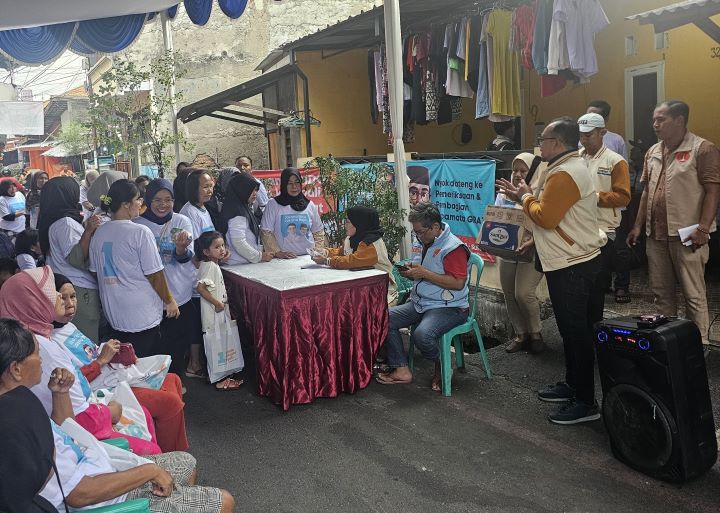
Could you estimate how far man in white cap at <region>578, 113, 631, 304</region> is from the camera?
461cm

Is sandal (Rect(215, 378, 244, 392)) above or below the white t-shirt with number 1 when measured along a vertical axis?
below

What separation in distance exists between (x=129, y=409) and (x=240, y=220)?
106 inches

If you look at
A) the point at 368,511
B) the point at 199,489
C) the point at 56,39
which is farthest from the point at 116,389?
the point at 56,39

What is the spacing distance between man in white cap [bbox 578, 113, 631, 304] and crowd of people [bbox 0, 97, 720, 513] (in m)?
0.01

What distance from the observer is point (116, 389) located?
3262mm

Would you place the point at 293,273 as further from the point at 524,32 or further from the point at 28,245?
the point at 524,32

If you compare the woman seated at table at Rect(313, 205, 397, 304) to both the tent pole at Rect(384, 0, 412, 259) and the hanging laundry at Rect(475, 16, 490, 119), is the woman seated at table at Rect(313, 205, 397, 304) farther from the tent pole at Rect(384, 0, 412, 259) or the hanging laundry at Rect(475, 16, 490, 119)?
the hanging laundry at Rect(475, 16, 490, 119)

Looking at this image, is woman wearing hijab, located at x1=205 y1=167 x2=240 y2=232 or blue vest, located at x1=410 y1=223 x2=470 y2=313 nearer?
blue vest, located at x1=410 y1=223 x2=470 y2=313

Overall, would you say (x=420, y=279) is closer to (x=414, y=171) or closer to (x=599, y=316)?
(x=599, y=316)

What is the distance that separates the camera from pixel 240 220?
5.67m

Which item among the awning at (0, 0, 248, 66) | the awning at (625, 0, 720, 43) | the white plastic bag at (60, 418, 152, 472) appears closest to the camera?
the white plastic bag at (60, 418, 152, 472)

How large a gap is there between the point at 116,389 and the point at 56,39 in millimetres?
6375

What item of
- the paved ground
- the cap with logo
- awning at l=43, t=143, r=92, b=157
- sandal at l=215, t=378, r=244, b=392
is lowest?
the paved ground

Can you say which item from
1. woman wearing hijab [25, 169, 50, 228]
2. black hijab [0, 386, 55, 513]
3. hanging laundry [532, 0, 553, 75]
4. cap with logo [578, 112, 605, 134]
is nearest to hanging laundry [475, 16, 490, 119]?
hanging laundry [532, 0, 553, 75]
